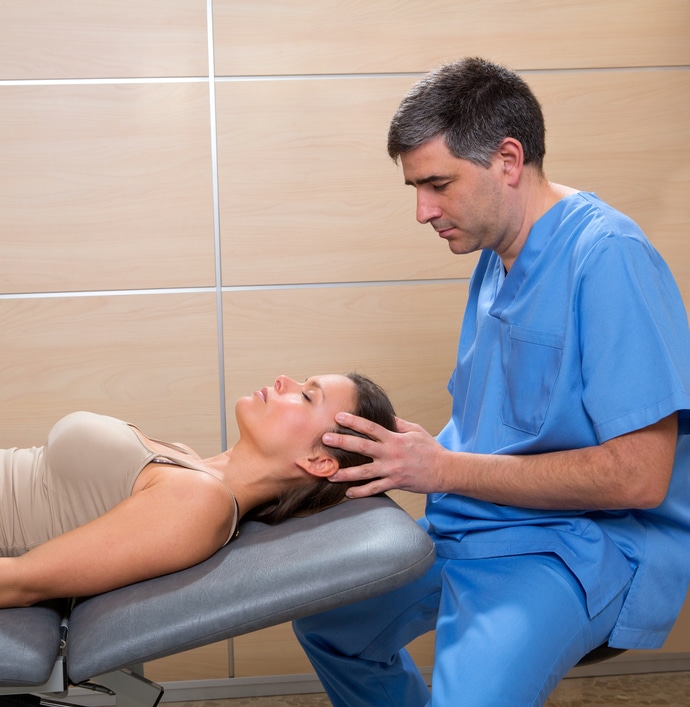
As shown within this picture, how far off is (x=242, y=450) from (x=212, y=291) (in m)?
0.73

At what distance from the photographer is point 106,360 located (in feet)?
7.09

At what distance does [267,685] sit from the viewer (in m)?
2.29

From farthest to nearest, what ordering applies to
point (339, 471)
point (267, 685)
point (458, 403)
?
point (267, 685) < point (458, 403) < point (339, 471)

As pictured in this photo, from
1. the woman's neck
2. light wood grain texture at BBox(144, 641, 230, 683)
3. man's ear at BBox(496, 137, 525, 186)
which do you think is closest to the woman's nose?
the woman's neck

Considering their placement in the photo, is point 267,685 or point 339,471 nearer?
point 339,471

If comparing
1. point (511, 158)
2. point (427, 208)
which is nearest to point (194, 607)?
point (427, 208)

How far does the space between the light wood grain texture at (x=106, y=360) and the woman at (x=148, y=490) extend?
57 cm

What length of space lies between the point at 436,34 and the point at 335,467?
123cm

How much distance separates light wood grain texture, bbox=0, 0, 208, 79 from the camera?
2066 millimetres

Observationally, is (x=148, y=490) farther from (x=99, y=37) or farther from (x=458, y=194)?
(x=99, y=37)

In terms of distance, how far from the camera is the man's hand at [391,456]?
55.1 inches

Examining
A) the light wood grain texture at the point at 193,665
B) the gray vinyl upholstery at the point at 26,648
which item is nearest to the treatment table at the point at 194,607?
the gray vinyl upholstery at the point at 26,648

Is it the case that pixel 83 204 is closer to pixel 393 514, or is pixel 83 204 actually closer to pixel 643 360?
pixel 393 514

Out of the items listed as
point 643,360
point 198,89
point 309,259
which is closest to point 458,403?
point 643,360
